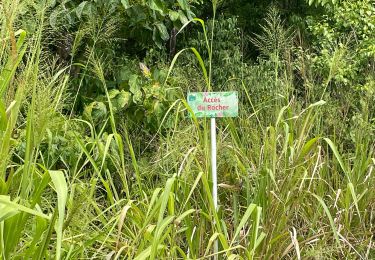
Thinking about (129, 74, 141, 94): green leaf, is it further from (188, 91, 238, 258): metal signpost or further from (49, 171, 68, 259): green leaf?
(49, 171, 68, 259): green leaf

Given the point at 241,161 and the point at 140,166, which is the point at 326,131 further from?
the point at 140,166

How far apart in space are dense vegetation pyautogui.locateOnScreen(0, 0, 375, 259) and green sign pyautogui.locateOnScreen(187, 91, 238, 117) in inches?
2.9

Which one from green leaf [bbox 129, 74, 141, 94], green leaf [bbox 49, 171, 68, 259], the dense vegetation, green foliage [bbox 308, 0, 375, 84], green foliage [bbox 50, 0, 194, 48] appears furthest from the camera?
green foliage [bbox 308, 0, 375, 84]

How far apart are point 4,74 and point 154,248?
601 mm

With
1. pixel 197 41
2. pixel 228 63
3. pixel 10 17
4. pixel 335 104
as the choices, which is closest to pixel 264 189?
pixel 335 104

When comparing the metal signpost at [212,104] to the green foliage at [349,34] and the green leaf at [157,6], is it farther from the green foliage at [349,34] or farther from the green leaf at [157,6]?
the green foliage at [349,34]

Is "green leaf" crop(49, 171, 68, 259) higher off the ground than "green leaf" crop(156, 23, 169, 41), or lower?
lower

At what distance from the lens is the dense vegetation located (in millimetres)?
1555

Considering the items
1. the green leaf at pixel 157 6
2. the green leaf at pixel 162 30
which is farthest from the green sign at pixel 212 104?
the green leaf at pixel 162 30

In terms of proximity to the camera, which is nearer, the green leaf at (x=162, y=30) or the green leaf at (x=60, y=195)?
the green leaf at (x=60, y=195)

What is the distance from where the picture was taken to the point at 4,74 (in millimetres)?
1566

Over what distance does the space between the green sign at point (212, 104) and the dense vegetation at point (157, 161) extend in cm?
7

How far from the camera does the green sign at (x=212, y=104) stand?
2.36 metres

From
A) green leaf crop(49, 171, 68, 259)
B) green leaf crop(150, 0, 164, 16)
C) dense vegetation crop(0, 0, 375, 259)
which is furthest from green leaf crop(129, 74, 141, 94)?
green leaf crop(49, 171, 68, 259)
